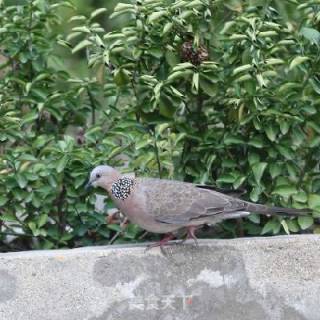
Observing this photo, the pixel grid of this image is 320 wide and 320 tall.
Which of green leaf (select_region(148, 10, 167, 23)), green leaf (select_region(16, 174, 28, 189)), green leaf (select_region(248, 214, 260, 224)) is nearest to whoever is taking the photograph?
green leaf (select_region(148, 10, 167, 23))

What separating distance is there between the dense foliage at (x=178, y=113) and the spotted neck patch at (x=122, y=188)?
341 mm

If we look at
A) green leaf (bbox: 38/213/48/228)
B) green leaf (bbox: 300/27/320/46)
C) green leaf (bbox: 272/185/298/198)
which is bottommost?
green leaf (bbox: 38/213/48/228)

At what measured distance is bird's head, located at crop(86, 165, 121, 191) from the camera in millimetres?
5008

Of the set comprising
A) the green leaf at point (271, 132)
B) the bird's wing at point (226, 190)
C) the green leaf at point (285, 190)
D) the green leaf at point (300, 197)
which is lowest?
the green leaf at point (300, 197)

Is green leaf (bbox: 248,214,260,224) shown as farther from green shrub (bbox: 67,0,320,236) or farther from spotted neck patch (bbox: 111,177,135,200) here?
spotted neck patch (bbox: 111,177,135,200)

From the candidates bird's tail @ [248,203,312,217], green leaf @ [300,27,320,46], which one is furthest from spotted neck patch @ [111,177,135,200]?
green leaf @ [300,27,320,46]

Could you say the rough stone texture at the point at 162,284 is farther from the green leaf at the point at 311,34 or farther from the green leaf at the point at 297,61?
the green leaf at the point at 311,34

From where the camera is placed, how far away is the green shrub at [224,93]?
17.0 feet

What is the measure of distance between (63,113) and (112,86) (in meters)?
0.42

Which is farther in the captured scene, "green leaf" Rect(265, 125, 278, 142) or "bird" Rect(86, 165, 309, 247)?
"green leaf" Rect(265, 125, 278, 142)

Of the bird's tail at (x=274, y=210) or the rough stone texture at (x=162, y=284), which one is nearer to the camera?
the rough stone texture at (x=162, y=284)

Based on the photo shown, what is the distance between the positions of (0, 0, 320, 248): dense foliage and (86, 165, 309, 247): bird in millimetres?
288

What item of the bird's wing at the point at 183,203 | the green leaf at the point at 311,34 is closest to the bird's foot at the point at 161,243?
the bird's wing at the point at 183,203

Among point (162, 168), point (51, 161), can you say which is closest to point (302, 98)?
point (162, 168)
